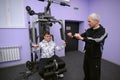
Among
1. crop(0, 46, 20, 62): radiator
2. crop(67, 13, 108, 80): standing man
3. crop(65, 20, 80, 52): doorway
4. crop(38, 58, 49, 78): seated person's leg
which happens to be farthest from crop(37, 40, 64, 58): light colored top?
crop(65, 20, 80, 52): doorway

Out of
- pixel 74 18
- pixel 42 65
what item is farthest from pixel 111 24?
pixel 42 65

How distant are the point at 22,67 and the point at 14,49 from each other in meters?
0.68

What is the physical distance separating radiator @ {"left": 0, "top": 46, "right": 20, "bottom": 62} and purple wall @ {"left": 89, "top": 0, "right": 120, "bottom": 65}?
3.56 m

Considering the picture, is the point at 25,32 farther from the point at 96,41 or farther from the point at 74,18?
the point at 96,41

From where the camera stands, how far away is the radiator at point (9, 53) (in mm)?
2987

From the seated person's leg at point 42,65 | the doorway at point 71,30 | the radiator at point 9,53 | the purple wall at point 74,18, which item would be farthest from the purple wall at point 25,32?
the seated person's leg at point 42,65

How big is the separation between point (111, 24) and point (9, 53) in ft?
12.9

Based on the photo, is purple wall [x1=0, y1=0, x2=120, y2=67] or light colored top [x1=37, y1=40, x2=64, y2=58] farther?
purple wall [x1=0, y1=0, x2=120, y2=67]

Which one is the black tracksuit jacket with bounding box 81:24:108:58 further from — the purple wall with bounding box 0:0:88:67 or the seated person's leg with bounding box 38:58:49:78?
the purple wall with bounding box 0:0:88:67

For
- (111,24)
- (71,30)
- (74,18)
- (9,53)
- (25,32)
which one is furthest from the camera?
(71,30)

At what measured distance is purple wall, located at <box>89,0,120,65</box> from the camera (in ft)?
11.3

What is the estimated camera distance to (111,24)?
12.0ft

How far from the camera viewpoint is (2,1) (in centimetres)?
297

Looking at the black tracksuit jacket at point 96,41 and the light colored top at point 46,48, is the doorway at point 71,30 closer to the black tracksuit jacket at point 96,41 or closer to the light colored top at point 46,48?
the light colored top at point 46,48
